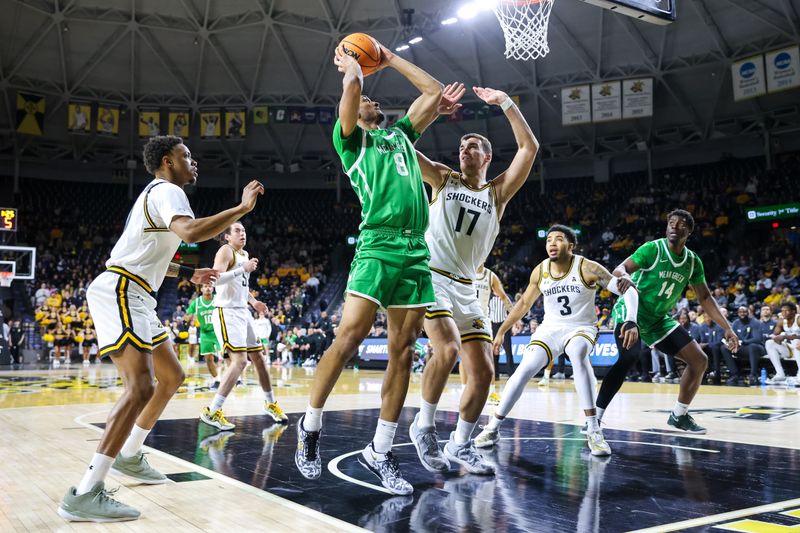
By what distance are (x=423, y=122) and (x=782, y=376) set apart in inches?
447

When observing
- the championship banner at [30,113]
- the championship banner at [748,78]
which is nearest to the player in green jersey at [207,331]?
the championship banner at [30,113]

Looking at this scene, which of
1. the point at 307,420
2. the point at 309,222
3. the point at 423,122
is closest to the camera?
the point at 307,420

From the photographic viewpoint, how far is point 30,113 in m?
25.6

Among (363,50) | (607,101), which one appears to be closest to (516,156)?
(363,50)

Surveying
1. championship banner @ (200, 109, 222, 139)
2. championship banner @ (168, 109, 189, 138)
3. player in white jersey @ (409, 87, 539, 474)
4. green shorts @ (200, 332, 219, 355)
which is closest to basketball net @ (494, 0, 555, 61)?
player in white jersey @ (409, 87, 539, 474)

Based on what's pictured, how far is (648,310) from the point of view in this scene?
6.77 meters

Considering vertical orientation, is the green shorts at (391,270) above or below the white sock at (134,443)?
above

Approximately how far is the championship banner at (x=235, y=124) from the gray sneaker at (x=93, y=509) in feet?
84.1

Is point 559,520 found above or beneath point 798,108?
beneath

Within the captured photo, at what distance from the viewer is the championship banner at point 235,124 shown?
27.8 metres

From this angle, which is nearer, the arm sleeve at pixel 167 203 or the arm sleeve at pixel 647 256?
the arm sleeve at pixel 167 203

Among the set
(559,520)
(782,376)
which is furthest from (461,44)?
(559,520)

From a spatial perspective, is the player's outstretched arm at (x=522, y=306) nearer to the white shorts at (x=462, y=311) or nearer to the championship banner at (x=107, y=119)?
the white shorts at (x=462, y=311)

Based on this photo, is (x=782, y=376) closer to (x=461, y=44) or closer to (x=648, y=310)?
(x=648, y=310)
